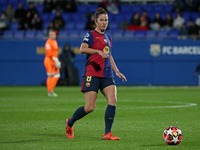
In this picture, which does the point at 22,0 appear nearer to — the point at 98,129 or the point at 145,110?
the point at 145,110

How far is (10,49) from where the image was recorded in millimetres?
26406

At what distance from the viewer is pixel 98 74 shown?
786 cm

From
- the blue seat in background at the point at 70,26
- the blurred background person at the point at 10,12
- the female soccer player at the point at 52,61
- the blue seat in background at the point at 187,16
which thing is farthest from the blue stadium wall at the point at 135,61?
the female soccer player at the point at 52,61

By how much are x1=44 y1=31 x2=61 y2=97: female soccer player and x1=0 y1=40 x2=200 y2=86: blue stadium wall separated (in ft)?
25.3

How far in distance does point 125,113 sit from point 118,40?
1416 centimetres

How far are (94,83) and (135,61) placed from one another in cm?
1831

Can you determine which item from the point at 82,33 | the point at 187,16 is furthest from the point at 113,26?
the point at 187,16

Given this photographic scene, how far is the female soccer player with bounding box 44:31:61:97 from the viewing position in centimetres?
1814

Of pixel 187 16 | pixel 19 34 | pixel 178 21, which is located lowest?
pixel 19 34

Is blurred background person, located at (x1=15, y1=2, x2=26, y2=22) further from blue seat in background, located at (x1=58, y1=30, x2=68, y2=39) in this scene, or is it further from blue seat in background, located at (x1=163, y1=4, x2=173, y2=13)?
blue seat in background, located at (x1=163, y1=4, x2=173, y2=13)

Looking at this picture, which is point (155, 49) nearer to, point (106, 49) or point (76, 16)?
point (76, 16)

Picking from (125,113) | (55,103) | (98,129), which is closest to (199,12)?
(55,103)

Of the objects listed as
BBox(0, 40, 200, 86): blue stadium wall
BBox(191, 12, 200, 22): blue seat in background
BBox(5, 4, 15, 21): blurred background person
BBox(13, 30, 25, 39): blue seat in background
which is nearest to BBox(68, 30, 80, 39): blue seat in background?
BBox(0, 40, 200, 86): blue stadium wall

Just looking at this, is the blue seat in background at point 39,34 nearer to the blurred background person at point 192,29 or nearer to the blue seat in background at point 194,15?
the blurred background person at point 192,29
